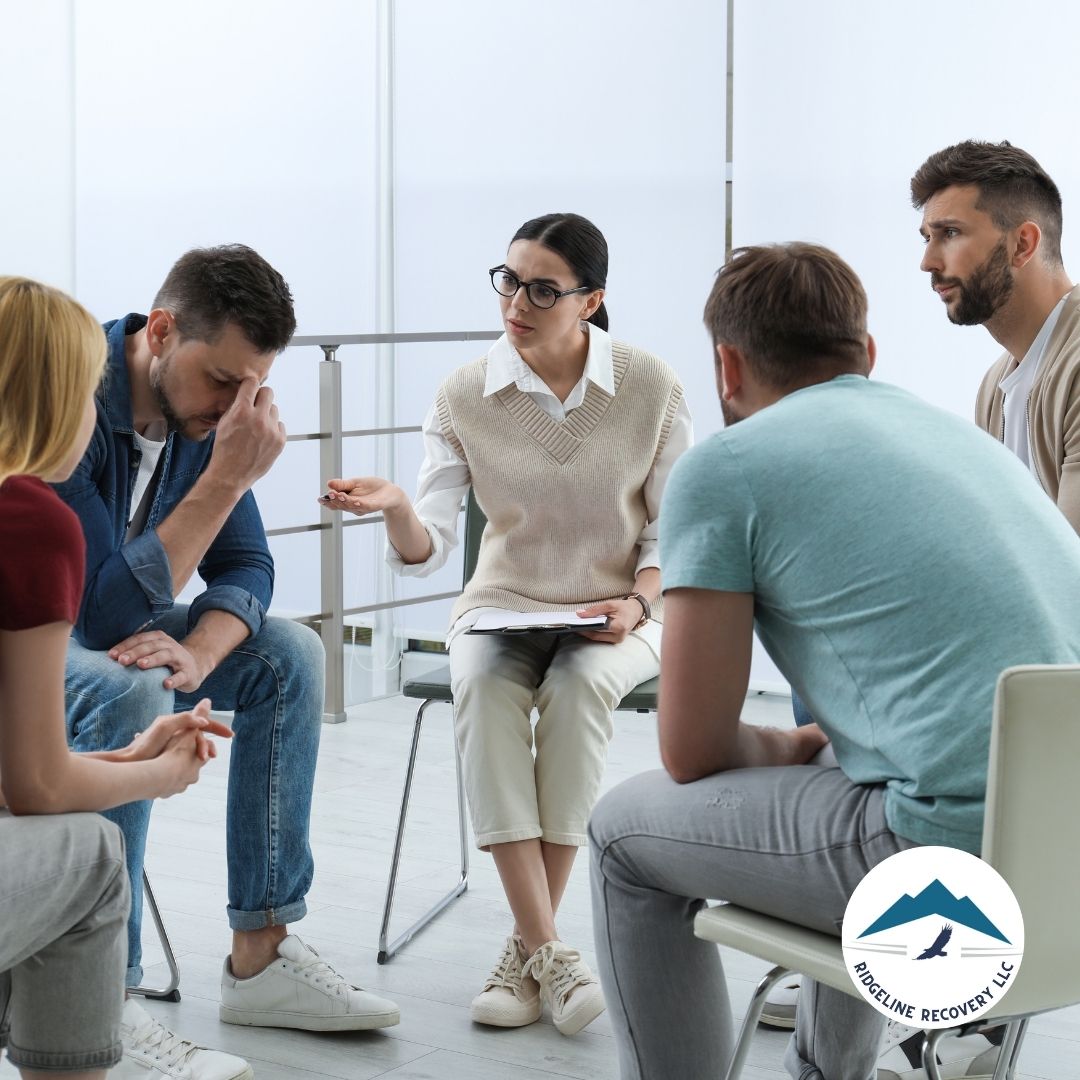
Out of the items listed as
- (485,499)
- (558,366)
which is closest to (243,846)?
(485,499)

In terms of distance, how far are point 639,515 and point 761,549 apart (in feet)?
3.54

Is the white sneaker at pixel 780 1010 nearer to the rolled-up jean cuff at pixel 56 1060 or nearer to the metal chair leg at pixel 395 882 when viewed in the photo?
the metal chair leg at pixel 395 882

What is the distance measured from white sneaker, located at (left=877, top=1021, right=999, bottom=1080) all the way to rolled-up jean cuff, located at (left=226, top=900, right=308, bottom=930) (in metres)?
0.81

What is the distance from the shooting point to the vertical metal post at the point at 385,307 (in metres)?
4.54

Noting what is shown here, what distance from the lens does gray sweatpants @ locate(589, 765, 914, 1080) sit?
1.33 metres

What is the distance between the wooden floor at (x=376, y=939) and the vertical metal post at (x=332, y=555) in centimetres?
31

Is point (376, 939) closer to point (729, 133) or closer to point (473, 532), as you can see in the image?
point (473, 532)

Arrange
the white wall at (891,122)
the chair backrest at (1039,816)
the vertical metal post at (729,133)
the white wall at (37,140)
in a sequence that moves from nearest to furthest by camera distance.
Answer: the chair backrest at (1039,816) < the white wall at (891,122) < the vertical metal post at (729,133) < the white wall at (37,140)

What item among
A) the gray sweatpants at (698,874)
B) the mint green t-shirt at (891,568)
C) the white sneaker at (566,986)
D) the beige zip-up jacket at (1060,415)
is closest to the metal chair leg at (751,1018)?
the gray sweatpants at (698,874)

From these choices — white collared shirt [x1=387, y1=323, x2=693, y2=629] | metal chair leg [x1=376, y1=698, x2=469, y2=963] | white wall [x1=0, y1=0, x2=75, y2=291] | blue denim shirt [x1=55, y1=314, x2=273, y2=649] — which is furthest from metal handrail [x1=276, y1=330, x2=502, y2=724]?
blue denim shirt [x1=55, y1=314, x2=273, y2=649]

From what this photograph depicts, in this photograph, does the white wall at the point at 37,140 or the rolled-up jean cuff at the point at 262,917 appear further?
the white wall at the point at 37,140

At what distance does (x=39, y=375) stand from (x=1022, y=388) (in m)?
1.48

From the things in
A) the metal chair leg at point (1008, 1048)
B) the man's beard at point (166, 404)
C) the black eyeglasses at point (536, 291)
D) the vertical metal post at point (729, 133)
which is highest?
the vertical metal post at point (729, 133)

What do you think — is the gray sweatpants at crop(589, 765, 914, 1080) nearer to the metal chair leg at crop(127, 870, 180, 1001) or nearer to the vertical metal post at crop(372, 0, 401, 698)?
the metal chair leg at crop(127, 870, 180, 1001)
